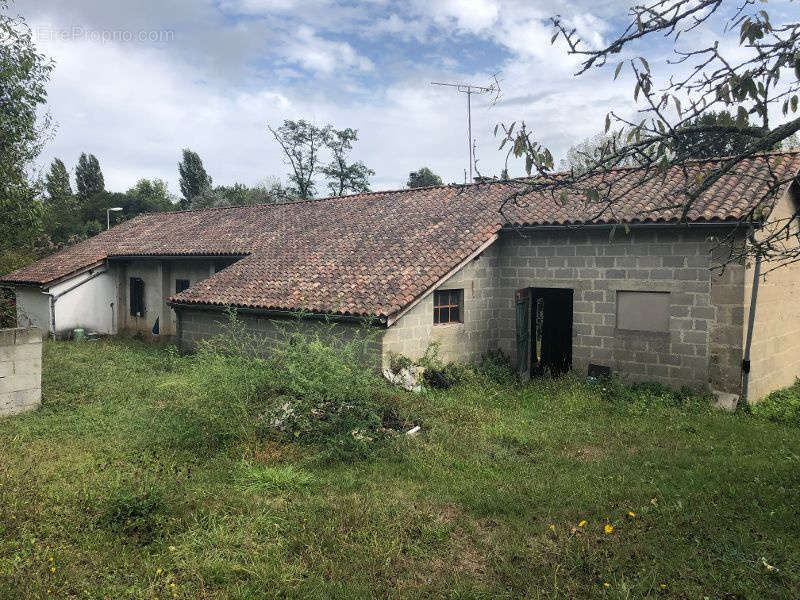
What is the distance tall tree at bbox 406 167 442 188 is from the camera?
4982 cm

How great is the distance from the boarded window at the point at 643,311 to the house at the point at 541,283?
0.09ft

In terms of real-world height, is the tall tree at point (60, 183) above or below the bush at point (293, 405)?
above

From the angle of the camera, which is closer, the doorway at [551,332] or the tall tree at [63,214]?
the doorway at [551,332]

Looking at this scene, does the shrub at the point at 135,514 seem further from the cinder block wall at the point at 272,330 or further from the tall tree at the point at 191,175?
the tall tree at the point at 191,175

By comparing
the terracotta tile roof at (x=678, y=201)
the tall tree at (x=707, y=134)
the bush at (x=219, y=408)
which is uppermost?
the terracotta tile roof at (x=678, y=201)

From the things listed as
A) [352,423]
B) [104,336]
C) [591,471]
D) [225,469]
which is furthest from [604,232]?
[104,336]

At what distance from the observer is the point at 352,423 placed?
8141mm

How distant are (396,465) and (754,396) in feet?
25.2

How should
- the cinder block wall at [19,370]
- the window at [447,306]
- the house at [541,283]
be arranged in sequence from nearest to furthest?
the cinder block wall at [19,370] < the house at [541,283] < the window at [447,306]

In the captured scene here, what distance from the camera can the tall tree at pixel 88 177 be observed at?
2096 inches

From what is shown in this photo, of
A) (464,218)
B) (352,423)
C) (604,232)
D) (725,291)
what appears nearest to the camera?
(352,423)

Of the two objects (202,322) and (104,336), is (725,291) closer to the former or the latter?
(202,322)

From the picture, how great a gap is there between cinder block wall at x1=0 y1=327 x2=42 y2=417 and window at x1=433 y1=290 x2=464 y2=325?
7591 millimetres

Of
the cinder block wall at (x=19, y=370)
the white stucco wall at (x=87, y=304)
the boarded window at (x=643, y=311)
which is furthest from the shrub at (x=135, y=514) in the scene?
the white stucco wall at (x=87, y=304)
